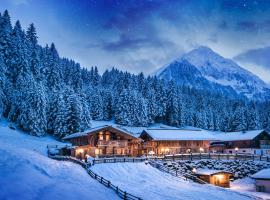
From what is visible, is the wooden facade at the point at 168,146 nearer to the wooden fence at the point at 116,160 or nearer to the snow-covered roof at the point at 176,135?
the snow-covered roof at the point at 176,135

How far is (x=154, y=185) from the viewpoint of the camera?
1470 inches

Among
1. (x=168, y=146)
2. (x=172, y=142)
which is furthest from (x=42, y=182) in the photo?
(x=172, y=142)

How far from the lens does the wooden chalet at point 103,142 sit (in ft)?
194

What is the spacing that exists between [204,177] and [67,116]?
37.9m

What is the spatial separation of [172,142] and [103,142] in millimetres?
18085

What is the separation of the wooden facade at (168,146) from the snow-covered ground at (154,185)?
2015 centimetres

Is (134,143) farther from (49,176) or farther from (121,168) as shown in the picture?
(49,176)

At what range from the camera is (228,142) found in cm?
8175

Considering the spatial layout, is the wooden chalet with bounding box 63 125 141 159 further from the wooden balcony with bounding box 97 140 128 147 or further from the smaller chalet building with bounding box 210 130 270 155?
the smaller chalet building with bounding box 210 130 270 155

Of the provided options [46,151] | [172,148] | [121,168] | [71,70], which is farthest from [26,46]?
[121,168]

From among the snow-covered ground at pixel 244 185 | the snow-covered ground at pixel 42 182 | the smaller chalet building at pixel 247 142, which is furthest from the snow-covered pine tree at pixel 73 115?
the snow-covered ground at pixel 244 185

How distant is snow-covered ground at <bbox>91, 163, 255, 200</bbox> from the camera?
107 ft

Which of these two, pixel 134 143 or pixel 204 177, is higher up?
pixel 134 143

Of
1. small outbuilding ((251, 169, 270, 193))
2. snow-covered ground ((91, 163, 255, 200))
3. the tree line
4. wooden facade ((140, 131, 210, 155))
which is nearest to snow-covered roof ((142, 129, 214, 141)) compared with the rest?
wooden facade ((140, 131, 210, 155))
